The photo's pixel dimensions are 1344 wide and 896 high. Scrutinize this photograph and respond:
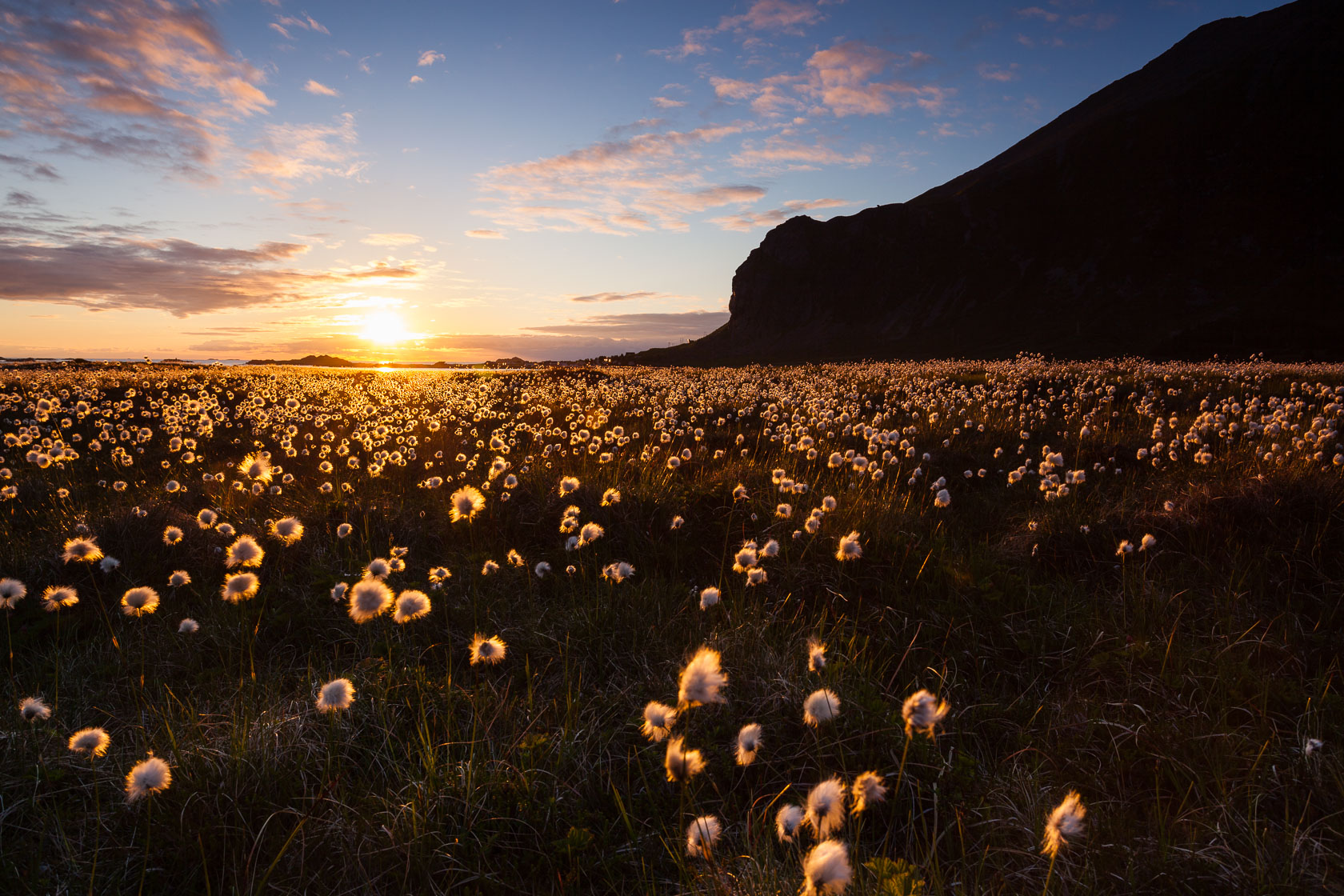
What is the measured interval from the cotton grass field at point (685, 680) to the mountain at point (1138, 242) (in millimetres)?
54615

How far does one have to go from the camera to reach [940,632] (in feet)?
11.5

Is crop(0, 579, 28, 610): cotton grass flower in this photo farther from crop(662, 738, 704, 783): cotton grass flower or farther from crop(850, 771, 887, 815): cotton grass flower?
crop(850, 771, 887, 815): cotton grass flower

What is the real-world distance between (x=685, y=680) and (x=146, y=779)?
185 cm

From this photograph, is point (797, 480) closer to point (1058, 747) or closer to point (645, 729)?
point (1058, 747)

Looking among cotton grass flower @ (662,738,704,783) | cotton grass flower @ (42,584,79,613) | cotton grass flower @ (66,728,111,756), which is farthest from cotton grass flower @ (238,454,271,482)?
cotton grass flower @ (662,738,704,783)

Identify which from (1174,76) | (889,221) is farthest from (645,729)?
(1174,76)

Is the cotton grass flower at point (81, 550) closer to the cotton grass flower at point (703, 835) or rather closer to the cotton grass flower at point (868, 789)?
the cotton grass flower at point (703, 835)

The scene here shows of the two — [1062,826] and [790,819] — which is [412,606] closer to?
[790,819]

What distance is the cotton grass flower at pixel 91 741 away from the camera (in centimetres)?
211

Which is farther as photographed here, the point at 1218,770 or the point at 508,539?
the point at 508,539

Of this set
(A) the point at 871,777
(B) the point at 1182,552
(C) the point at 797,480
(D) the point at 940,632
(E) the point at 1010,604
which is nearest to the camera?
(A) the point at 871,777

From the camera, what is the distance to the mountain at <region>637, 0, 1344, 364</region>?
67.5 meters

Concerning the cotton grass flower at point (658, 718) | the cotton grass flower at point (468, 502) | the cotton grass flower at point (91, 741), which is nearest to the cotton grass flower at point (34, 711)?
the cotton grass flower at point (91, 741)

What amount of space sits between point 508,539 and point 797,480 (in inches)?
121
